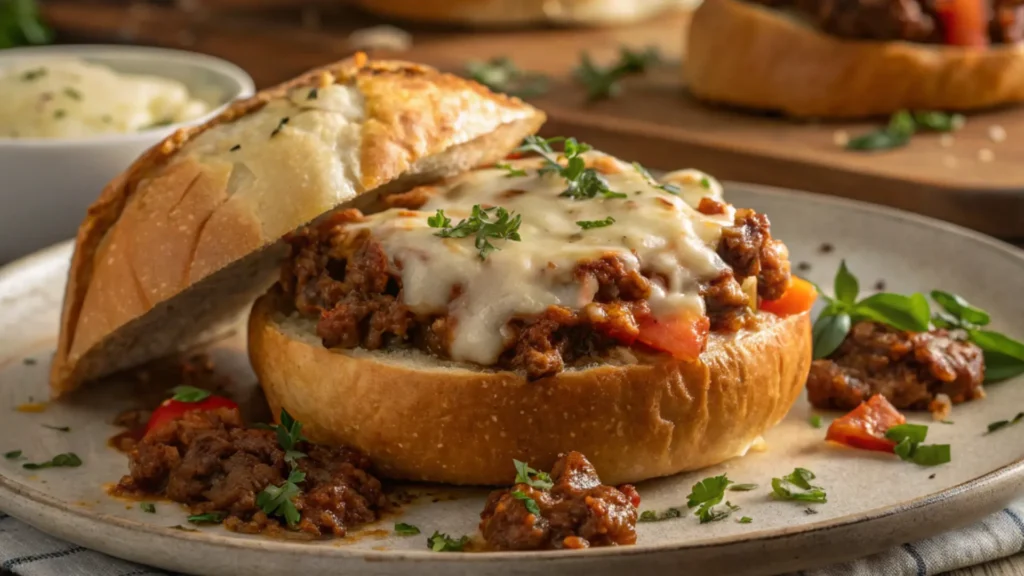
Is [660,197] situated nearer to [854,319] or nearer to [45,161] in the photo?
[854,319]

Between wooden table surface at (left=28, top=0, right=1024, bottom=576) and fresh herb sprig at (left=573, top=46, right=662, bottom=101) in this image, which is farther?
wooden table surface at (left=28, top=0, right=1024, bottom=576)

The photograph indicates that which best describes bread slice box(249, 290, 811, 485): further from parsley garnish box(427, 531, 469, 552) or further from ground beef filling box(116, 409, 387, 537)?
parsley garnish box(427, 531, 469, 552)

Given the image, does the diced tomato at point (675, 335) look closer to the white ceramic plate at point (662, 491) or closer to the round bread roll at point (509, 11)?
the white ceramic plate at point (662, 491)

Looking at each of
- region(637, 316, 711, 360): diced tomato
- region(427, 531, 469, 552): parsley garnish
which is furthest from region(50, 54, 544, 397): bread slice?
region(427, 531, 469, 552): parsley garnish

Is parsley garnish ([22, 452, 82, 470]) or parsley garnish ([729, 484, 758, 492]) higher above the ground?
parsley garnish ([729, 484, 758, 492])

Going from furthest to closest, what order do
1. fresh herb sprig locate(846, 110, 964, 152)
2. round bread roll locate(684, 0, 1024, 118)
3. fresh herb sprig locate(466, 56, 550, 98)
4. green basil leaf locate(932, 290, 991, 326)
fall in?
fresh herb sprig locate(466, 56, 550, 98), round bread roll locate(684, 0, 1024, 118), fresh herb sprig locate(846, 110, 964, 152), green basil leaf locate(932, 290, 991, 326)

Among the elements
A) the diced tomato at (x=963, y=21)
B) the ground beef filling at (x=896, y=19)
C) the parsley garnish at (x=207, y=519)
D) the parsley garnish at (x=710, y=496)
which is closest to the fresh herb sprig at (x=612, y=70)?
the ground beef filling at (x=896, y=19)

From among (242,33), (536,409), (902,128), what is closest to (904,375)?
(536,409)
